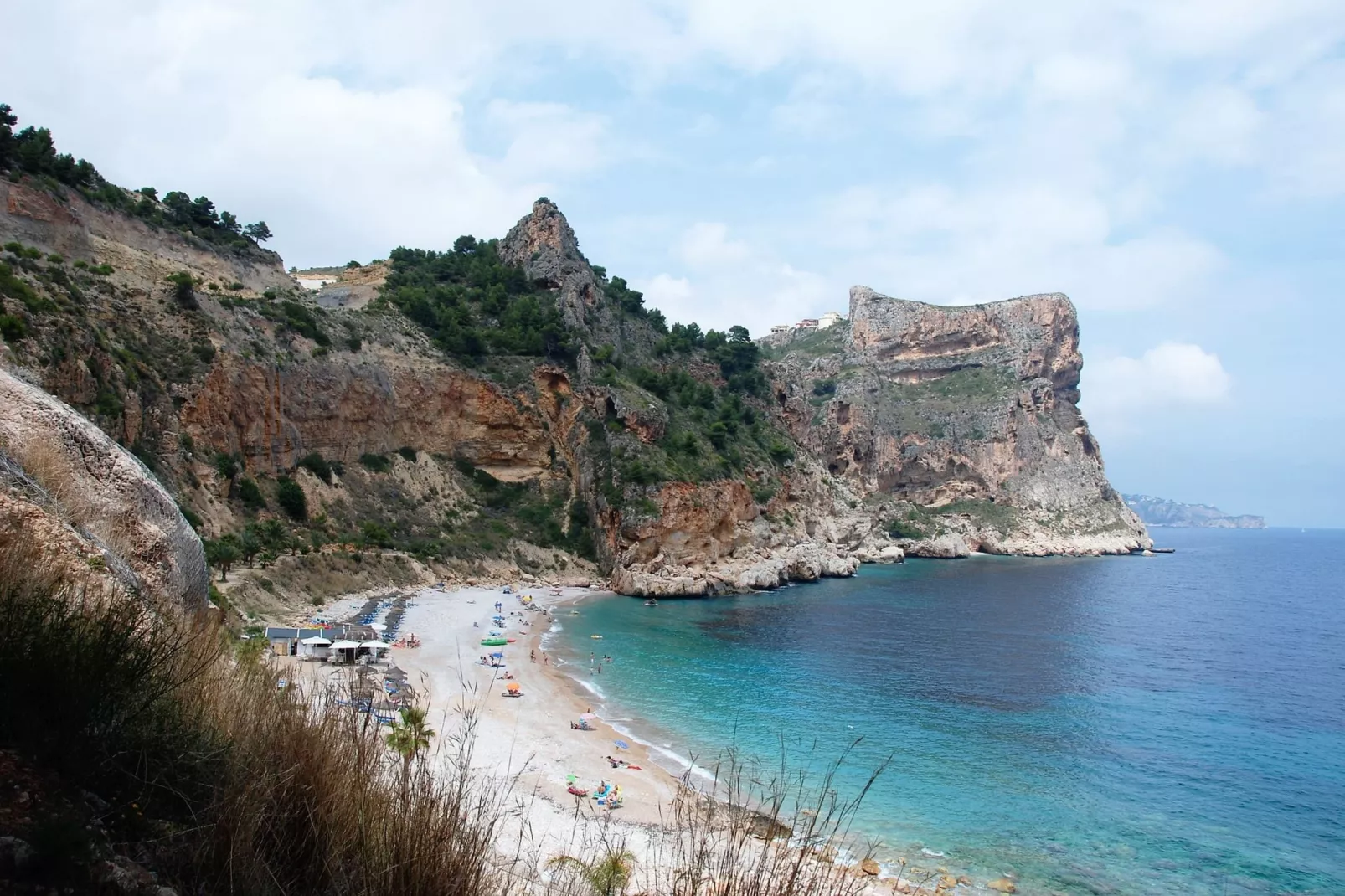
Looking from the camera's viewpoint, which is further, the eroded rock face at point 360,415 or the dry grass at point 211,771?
the eroded rock face at point 360,415

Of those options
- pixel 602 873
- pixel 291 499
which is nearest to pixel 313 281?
pixel 291 499

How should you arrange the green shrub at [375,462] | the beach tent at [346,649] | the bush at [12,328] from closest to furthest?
the bush at [12,328]
the beach tent at [346,649]
the green shrub at [375,462]

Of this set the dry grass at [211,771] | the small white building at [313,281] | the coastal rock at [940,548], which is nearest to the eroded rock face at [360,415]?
the small white building at [313,281]

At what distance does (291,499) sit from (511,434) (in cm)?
2144

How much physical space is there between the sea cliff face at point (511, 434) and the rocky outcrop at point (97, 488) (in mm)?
8588

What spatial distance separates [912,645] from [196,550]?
34991mm

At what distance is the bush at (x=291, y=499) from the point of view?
139ft

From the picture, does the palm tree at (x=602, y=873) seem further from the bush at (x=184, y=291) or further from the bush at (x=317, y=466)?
the bush at (x=184, y=291)

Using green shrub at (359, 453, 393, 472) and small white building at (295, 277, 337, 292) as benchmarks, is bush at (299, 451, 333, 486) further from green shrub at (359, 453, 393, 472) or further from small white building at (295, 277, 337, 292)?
small white building at (295, 277, 337, 292)

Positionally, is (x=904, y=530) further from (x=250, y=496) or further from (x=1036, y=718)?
(x=250, y=496)

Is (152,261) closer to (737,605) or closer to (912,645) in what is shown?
(737,605)

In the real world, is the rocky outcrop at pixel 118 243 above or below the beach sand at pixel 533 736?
above

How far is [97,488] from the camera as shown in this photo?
6.76 metres

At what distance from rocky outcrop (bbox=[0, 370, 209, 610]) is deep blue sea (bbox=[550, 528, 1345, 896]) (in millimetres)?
9136
